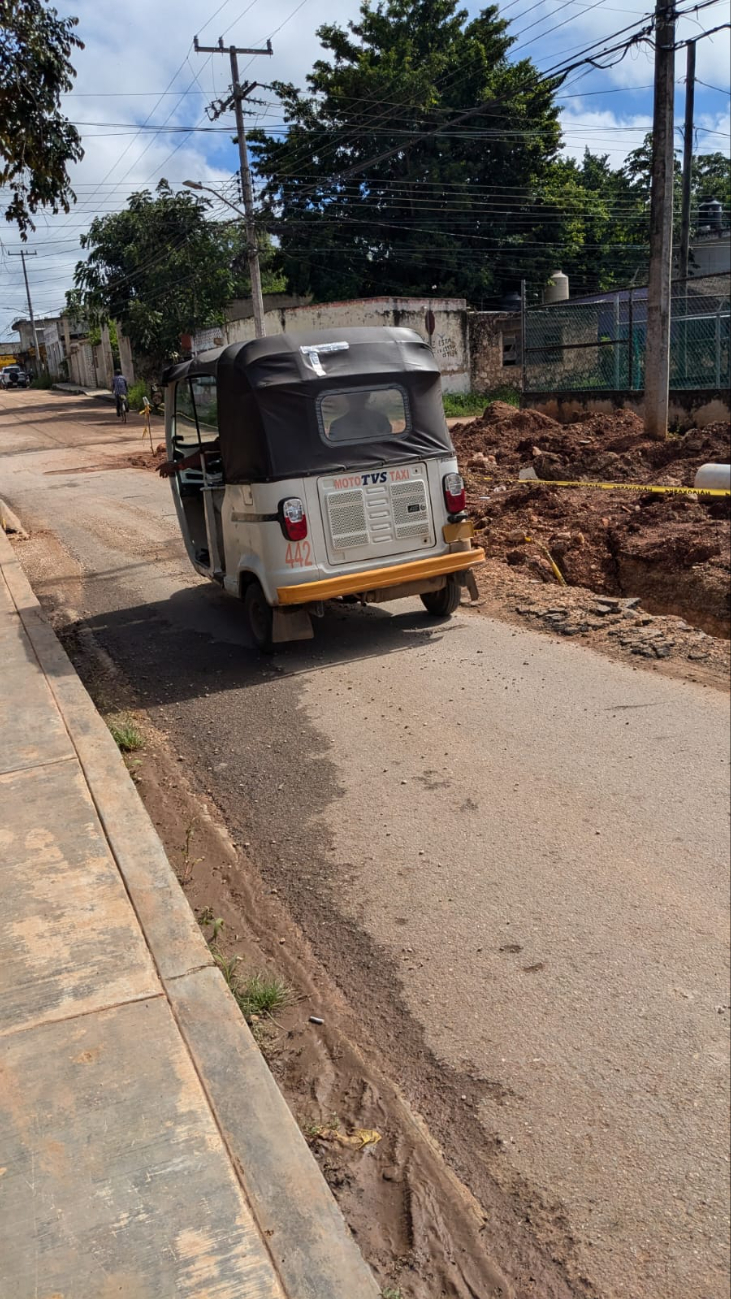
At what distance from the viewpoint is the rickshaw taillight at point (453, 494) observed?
8455 millimetres

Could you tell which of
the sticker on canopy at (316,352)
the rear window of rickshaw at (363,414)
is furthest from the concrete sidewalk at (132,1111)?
the sticker on canopy at (316,352)

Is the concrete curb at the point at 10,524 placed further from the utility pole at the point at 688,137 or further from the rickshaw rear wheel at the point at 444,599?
the utility pole at the point at 688,137

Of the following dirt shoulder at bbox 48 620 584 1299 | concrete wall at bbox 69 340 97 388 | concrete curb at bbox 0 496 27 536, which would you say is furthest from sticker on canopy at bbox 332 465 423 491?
concrete wall at bbox 69 340 97 388

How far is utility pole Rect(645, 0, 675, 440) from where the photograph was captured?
16047 mm

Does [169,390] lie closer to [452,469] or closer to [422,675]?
[452,469]

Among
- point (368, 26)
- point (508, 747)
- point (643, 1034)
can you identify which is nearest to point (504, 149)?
point (368, 26)

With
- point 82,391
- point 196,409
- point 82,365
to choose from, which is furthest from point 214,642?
point 82,365

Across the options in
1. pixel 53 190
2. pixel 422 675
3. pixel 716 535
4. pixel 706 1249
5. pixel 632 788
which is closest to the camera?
pixel 706 1249

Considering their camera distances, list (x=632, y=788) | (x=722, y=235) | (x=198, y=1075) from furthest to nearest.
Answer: (x=722, y=235) → (x=632, y=788) → (x=198, y=1075)

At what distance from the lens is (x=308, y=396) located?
7.88 m

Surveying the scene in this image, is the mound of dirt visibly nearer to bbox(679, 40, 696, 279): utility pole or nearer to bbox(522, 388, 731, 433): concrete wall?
bbox(522, 388, 731, 433): concrete wall

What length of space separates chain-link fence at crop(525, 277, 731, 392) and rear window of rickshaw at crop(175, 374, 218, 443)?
566 inches

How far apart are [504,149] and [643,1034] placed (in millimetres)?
41182

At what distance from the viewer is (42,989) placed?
3.65 metres
